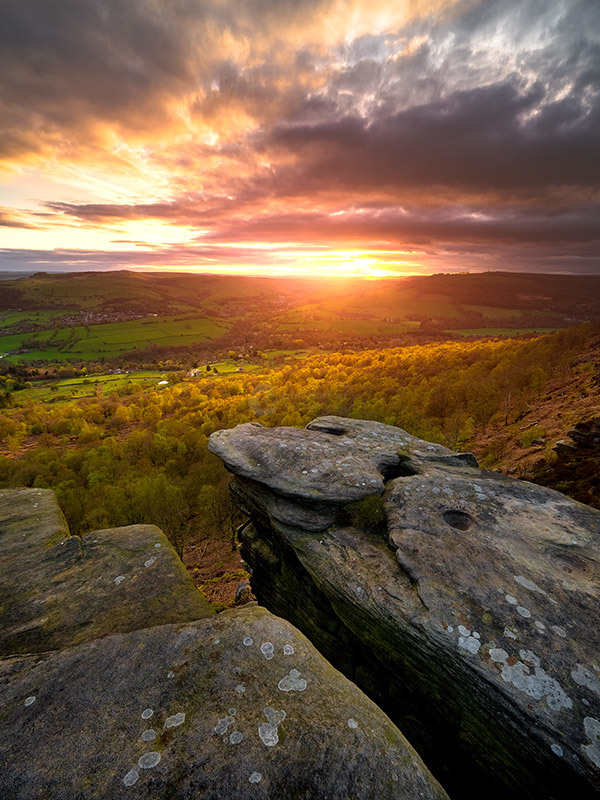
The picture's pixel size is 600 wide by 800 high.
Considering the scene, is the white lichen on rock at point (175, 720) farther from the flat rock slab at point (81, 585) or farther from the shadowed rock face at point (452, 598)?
the shadowed rock face at point (452, 598)

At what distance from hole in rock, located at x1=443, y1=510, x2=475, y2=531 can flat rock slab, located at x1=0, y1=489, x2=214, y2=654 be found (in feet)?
25.0

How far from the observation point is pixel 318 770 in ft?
15.2

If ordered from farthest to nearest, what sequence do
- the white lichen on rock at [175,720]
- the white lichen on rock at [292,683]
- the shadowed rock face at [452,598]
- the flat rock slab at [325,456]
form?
the flat rock slab at [325,456]
the shadowed rock face at [452,598]
the white lichen on rock at [292,683]
the white lichen on rock at [175,720]

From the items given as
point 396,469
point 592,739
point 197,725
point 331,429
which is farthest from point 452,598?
point 331,429

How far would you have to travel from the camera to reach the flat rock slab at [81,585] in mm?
7715

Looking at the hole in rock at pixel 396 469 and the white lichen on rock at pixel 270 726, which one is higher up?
the white lichen on rock at pixel 270 726

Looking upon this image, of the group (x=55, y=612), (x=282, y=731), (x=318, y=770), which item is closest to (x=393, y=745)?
(x=318, y=770)

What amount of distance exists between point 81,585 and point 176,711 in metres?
5.29

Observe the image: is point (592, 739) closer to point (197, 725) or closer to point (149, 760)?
point (197, 725)

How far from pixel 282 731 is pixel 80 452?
7016cm

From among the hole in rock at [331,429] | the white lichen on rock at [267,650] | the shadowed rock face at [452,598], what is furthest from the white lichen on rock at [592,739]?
the hole in rock at [331,429]

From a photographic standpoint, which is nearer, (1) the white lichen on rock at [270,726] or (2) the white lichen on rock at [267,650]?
(1) the white lichen on rock at [270,726]

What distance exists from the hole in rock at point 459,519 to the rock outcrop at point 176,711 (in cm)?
573

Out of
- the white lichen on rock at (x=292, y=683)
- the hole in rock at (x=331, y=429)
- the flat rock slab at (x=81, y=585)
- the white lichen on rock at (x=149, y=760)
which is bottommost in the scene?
the flat rock slab at (x=81, y=585)
